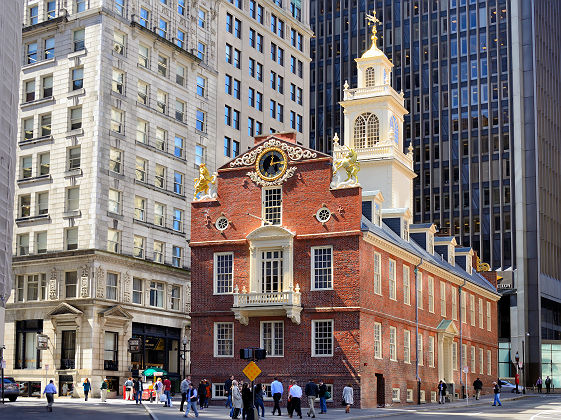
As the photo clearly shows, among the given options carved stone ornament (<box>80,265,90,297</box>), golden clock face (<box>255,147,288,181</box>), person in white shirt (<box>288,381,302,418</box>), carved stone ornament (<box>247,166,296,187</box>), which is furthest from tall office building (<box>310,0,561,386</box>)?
person in white shirt (<box>288,381,302,418</box>)

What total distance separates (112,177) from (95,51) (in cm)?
997

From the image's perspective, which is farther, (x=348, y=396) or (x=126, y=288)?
(x=126, y=288)

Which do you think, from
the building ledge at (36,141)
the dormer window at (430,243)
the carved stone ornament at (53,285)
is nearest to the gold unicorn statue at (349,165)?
the dormer window at (430,243)

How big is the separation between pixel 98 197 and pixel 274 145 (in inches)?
802

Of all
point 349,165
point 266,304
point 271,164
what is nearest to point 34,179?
point 271,164

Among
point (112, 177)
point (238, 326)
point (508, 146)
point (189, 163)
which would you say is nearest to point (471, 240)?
point (508, 146)

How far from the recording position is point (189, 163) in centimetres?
8000

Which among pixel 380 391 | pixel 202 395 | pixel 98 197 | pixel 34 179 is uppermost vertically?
pixel 34 179

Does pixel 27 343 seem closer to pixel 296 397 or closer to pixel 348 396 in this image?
pixel 348 396

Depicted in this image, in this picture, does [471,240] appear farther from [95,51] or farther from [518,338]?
[95,51]

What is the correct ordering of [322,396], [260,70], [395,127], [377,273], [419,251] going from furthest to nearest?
[260,70], [395,127], [419,251], [377,273], [322,396]

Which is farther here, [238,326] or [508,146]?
[508,146]

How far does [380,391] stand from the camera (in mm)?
53938

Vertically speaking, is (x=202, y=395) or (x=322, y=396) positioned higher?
(x=322, y=396)
